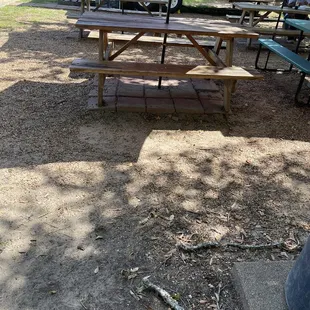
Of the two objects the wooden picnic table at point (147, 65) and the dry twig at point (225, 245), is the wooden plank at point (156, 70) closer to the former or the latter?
the wooden picnic table at point (147, 65)

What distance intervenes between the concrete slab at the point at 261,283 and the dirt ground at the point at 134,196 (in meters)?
0.09

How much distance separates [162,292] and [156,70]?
2.37 metres

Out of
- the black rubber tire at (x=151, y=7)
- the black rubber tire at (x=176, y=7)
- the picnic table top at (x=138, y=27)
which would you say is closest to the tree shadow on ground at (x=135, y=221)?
the picnic table top at (x=138, y=27)

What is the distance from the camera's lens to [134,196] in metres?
2.69

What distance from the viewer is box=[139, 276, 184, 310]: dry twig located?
6.10 feet

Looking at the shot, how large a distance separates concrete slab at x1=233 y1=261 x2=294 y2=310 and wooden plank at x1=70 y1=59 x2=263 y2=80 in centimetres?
216

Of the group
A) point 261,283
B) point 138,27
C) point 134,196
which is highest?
point 138,27

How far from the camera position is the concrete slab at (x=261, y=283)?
71.9 inches

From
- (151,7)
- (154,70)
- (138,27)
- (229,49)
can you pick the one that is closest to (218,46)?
(229,49)

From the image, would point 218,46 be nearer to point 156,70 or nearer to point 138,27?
point 156,70

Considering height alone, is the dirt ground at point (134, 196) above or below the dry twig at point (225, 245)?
below

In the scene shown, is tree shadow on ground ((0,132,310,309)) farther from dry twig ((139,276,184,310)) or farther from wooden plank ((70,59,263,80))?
wooden plank ((70,59,263,80))

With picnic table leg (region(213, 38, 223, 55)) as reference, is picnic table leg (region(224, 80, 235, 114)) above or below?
below

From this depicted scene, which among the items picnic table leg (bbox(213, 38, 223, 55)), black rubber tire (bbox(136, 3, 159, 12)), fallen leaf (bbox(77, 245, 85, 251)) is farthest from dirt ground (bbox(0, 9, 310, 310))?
black rubber tire (bbox(136, 3, 159, 12))
